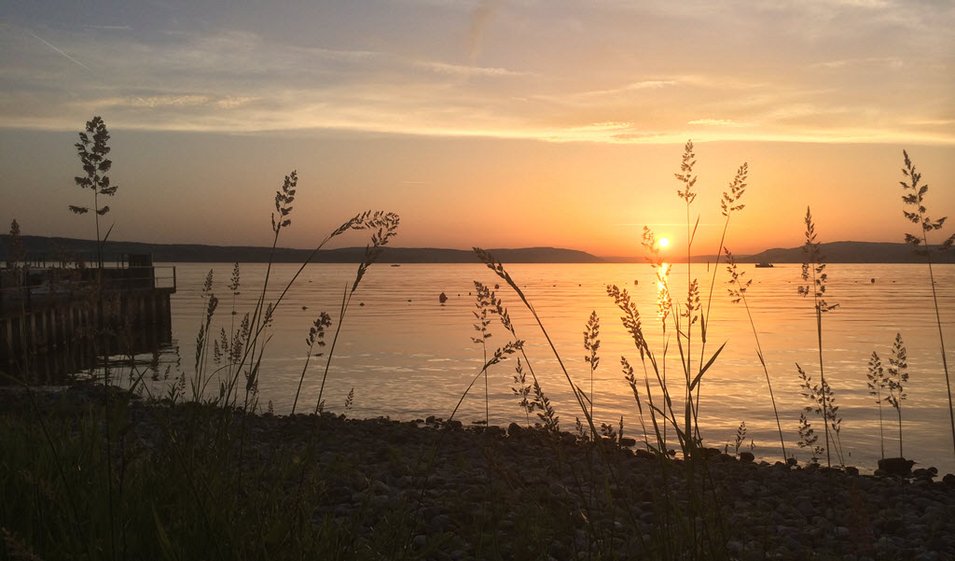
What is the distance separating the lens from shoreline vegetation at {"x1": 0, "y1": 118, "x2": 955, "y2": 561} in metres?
3.20

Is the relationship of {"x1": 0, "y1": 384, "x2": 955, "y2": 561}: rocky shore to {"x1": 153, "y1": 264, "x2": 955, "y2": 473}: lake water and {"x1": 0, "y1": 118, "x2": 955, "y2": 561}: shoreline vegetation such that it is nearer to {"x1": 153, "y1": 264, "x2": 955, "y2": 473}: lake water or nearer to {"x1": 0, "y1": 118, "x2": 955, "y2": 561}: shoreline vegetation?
{"x1": 0, "y1": 118, "x2": 955, "y2": 561}: shoreline vegetation

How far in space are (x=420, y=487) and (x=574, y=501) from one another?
4892 mm

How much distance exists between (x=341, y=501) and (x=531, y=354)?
23348 mm

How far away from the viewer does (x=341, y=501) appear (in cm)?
720

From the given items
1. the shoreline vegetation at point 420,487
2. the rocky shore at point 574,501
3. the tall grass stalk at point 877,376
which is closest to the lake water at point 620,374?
the tall grass stalk at point 877,376

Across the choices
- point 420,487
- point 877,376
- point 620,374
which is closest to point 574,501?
point 420,487

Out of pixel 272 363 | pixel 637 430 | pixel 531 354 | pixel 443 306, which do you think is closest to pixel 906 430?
pixel 637 430

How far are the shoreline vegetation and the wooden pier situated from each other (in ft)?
0.44

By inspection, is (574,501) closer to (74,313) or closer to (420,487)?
(420,487)

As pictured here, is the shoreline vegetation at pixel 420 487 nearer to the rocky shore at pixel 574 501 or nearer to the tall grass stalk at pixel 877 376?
the rocky shore at pixel 574 501

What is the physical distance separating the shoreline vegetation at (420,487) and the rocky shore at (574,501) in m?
0.03

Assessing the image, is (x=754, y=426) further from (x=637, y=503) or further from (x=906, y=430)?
(x=637, y=503)

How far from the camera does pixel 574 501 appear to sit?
3480 mm

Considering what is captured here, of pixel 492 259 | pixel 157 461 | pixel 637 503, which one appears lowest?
pixel 637 503
